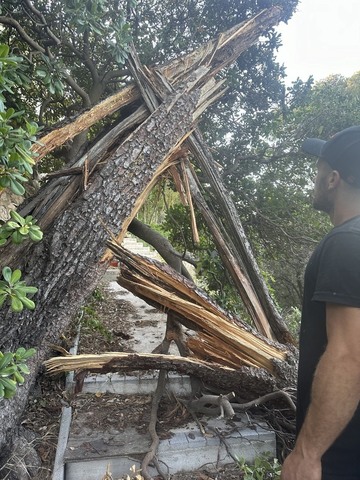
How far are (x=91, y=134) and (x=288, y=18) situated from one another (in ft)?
12.1

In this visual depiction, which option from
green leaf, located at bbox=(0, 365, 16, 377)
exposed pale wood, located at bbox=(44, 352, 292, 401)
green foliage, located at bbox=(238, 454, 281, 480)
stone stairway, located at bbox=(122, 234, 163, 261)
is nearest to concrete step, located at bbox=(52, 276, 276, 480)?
green foliage, located at bbox=(238, 454, 281, 480)

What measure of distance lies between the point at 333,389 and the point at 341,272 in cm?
46

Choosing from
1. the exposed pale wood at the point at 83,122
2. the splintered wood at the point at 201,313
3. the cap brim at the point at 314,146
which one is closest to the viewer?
the cap brim at the point at 314,146

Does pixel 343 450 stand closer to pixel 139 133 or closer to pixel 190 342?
pixel 190 342

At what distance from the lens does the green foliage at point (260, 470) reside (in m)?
2.71

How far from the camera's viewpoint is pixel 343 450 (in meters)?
1.54

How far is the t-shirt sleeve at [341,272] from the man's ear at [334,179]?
15.3 inches

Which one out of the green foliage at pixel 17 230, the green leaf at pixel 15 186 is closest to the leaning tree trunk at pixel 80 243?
the green foliage at pixel 17 230

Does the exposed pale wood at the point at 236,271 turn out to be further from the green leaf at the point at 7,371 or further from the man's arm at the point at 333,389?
the green leaf at the point at 7,371

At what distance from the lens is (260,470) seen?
275 centimetres

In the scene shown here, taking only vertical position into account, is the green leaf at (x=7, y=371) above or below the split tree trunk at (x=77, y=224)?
below

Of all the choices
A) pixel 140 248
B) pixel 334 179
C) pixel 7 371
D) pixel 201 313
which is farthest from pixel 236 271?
pixel 140 248

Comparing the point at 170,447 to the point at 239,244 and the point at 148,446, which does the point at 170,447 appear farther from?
the point at 239,244

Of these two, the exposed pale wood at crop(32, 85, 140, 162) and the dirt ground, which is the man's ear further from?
the dirt ground
